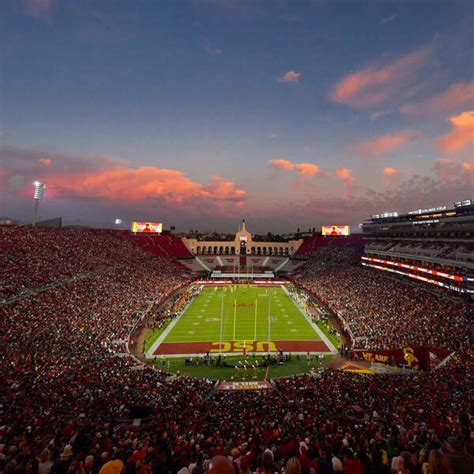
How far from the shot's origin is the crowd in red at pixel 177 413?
6773 mm

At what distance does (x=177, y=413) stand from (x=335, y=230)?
312 feet

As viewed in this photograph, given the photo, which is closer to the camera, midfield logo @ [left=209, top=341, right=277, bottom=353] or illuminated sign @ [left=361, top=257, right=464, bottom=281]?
midfield logo @ [left=209, top=341, right=277, bottom=353]

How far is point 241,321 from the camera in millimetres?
41156

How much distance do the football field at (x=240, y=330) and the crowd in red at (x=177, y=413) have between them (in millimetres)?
5958

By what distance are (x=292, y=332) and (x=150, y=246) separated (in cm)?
5849

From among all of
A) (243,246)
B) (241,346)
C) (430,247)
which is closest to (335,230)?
(243,246)

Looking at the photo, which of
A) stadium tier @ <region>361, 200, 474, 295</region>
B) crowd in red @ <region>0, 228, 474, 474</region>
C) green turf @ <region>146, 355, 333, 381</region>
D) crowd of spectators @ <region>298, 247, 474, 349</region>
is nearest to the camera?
crowd in red @ <region>0, 228, 474, 474</region>

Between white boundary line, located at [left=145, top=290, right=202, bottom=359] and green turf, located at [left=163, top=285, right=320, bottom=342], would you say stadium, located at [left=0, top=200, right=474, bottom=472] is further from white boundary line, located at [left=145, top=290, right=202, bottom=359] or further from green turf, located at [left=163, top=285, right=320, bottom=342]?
green turf, located at [left=163, top=285, right=320, bottom=342]

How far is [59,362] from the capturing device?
20828 millimetres

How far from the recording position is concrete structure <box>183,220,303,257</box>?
10244 cm

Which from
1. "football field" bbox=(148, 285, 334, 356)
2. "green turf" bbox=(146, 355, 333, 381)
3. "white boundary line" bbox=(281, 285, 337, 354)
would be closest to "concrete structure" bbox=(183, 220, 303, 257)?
"football field" bbox=(148, 285, 334, 356)

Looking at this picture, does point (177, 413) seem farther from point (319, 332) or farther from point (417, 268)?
point (417, 268)

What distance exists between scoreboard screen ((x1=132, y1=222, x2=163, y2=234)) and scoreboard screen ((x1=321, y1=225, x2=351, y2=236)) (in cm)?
5692

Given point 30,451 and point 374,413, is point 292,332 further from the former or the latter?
point 30,451
